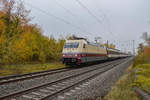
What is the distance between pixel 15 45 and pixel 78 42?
7000mm

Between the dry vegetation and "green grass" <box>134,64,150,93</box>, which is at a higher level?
the dry vegetation

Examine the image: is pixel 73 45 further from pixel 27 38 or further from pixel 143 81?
pixel 143 81

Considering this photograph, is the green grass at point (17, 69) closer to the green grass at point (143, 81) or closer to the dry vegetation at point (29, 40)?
the dry vegetation at point (29, 40)

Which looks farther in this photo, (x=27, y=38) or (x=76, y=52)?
(x=27, y=38)

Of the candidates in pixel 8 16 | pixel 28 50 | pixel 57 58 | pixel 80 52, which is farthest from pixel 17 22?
pixel 80 52

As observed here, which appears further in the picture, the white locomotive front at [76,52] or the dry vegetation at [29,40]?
the dry vegetation at [29,40]

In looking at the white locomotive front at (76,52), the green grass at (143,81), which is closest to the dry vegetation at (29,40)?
the white locomotive front at (76,52)

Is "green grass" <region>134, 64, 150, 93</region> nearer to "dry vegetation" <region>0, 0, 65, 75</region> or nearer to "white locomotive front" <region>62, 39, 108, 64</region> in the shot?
"white locomotive front" <region>62, 39, 108, 64</region>

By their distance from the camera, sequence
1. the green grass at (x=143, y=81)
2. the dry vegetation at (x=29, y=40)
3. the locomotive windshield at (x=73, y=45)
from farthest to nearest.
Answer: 1. the dry vegetation at (x=29, y=40)
2. the locomotive windshield at (x=73, y=45)
3. the green grass at (x=143, y=81)

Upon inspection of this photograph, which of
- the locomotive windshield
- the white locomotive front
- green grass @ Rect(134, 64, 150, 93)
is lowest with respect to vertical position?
green grass @ Rect(134, 64, 150, 93)

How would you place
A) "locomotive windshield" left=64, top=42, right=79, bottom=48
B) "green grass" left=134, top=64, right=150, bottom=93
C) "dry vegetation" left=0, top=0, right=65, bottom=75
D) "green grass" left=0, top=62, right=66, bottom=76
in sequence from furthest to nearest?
"dry vegetation" left=0, top=0, right=65, bottom=75 → "locomotive windshield" left=64, top=42, right=79, bottom=48 → "green grass" left=0, top=62, right=66, bottom=76 → "green grass" left=134, top=64, right=150, bottom=93

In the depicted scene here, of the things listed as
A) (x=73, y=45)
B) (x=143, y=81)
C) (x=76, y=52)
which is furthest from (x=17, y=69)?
(x=143, y=81)

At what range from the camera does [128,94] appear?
5.77 m

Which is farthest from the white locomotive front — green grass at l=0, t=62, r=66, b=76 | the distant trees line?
the distant trees line
